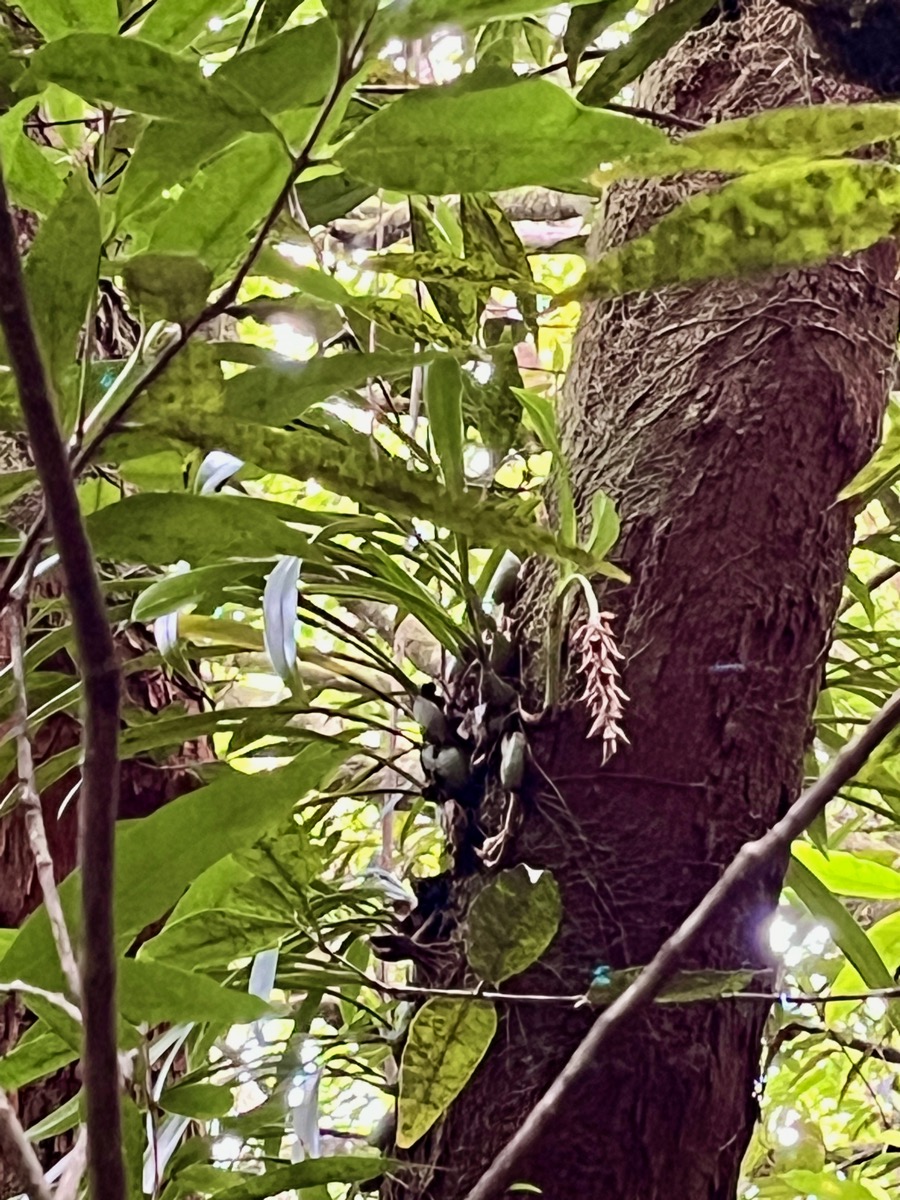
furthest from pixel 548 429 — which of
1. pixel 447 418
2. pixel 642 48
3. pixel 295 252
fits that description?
pixel 295 252

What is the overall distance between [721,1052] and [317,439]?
31 centimetres

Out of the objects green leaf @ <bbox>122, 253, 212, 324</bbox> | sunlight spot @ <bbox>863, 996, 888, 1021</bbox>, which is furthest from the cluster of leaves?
sunlight spot @ <bbox>863, 996, 888, 1021</bbox>

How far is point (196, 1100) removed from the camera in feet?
1.17

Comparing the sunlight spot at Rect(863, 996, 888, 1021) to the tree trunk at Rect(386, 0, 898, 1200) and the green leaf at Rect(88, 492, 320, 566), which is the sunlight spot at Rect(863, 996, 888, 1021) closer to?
the tree trunk at Rect(386, 0, 898, 1200)

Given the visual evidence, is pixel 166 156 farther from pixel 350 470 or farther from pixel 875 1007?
pixel 875 1007

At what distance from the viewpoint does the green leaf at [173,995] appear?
274mm

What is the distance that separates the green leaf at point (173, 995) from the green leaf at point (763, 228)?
0.59 ft

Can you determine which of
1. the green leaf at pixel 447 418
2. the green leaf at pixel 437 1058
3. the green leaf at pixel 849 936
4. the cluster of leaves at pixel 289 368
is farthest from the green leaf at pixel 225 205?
the green leaf at pixel 849 936

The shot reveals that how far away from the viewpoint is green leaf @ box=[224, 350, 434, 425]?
0.25 m

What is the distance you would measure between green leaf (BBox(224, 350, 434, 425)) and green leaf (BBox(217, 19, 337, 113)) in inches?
2.1

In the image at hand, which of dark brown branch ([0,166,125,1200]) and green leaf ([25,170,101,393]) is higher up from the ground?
green leaf ([25,170,101,393])

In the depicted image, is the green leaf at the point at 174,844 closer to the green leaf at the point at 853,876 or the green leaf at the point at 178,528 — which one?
the green leaf at the point at 178,528

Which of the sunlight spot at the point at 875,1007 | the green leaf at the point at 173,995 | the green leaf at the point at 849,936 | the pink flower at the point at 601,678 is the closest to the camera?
the green leaf at the point at 173,995

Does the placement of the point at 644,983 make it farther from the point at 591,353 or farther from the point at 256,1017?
the point at 591,353
